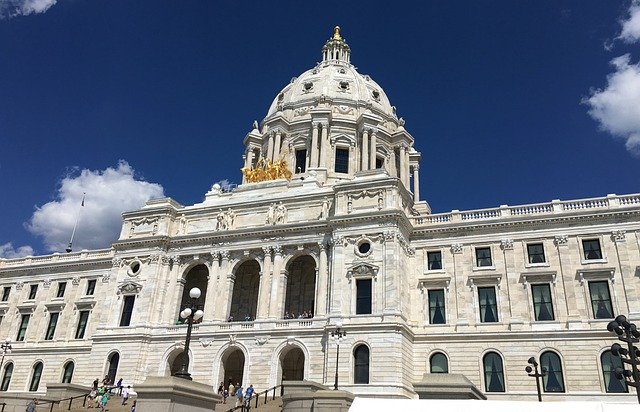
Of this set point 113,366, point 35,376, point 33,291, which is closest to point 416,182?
point 113,366

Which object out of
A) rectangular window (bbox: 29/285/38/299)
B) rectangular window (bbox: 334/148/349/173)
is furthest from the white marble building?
rectangular window (bbox: 334/148/349/173)

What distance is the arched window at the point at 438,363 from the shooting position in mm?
37531

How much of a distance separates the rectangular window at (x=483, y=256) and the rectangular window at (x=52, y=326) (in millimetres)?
39375

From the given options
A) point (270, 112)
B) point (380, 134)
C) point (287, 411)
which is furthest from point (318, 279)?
point (270, 112)

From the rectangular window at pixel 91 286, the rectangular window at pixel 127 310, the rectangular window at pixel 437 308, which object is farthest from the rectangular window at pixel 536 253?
the rectangular window at pixel 91 286

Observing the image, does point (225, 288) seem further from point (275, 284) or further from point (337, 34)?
point (337, 34)

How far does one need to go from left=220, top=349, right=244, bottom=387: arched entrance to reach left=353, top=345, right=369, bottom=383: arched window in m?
10.3

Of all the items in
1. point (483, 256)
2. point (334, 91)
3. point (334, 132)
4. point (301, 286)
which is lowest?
point (301, 286)

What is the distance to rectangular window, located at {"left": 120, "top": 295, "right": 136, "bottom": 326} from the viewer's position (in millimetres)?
44487

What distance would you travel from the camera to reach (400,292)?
124 feet

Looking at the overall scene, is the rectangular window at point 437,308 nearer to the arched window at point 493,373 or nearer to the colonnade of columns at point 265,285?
the arched window at point 493,373

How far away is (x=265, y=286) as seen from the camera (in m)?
41.8

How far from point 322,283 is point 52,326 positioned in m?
28.8

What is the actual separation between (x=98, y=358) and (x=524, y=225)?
114ft
